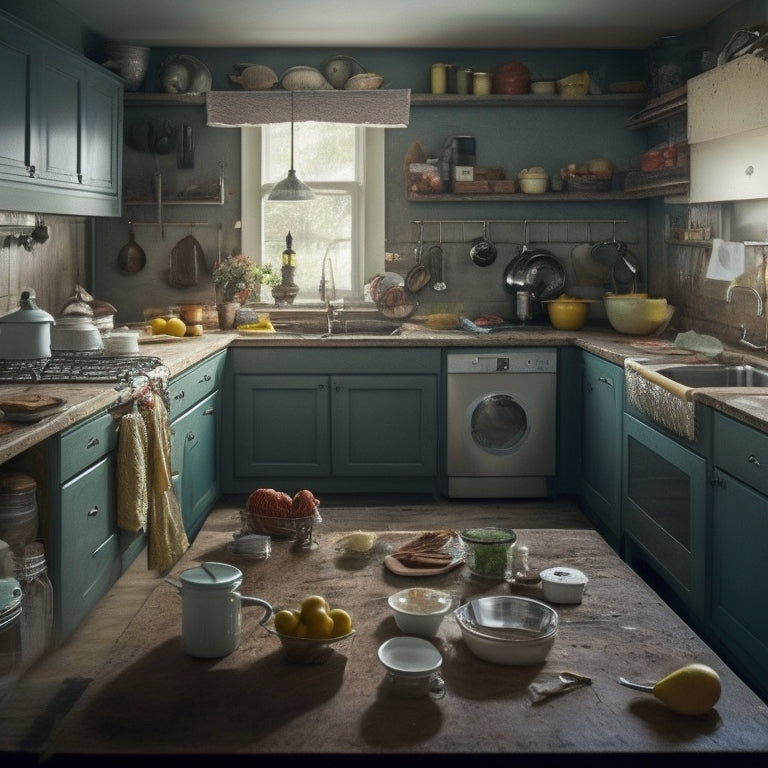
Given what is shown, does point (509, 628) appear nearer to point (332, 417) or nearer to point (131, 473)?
point (131, 473)

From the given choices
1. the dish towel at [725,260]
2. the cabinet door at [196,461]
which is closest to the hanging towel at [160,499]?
the cabinet door at [196,461]

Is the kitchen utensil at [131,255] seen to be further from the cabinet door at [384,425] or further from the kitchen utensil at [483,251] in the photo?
the kitchen utensil at [483,251]

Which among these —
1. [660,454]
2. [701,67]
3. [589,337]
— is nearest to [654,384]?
[660,454]

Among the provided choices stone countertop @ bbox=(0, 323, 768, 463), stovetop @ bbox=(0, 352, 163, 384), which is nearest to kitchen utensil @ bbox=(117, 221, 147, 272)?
stone countertop @ bbox=(0, 323, 768, 463)

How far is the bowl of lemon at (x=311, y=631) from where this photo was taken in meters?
1.48

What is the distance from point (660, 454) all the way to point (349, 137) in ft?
10.0

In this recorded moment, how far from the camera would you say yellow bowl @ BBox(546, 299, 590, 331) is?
18.6ft

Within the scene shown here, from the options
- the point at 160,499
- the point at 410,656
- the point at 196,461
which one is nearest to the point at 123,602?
the point at 160,499

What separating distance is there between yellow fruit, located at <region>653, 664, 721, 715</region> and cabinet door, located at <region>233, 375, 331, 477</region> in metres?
4.15

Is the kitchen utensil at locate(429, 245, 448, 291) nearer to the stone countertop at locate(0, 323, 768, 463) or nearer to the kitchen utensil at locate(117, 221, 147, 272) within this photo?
the stone countertop at locate(0, 323, 768, 463)

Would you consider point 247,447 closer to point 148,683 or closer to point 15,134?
point 15,134

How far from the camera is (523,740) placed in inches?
49.2

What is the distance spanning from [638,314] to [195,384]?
229 cm

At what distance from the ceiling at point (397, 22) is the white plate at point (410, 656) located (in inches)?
160
